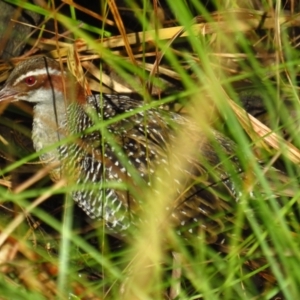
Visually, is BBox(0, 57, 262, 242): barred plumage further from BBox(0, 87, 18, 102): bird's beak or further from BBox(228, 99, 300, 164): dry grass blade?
BBox(228, 99, 300, 164): dry grass blade

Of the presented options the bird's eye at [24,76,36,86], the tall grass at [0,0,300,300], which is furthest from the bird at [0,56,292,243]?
the tall grass at [0,0,300,300]

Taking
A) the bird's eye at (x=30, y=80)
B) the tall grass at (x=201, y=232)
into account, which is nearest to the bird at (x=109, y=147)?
the bird's eye at (x=30, y=80)

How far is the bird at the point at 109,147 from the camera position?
12.6ft

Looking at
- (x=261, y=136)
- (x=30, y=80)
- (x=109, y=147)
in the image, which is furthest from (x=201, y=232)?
(x=30, y=80)

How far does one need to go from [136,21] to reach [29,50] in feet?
2.06

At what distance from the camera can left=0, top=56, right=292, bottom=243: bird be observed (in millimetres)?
3855

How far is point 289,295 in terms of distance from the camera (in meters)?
2.45

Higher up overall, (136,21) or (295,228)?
(136,21)

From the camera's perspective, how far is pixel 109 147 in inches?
158

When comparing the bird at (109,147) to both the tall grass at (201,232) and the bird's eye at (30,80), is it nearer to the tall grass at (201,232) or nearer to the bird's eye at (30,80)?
the bird's eye at (30,80)

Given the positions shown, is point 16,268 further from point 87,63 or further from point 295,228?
point 87,63

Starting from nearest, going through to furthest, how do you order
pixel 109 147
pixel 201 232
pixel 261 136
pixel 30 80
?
pixel 201 232
pixel 261 136
pixel 109 147
pixel 30 80

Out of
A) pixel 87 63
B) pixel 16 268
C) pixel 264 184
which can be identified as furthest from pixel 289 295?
pixel 87 63

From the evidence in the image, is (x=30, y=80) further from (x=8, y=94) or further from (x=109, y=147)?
(x=109, y=147)
